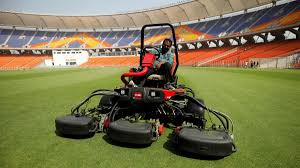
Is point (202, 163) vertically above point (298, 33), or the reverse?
point (298, 33)

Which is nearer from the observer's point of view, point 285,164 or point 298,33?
point 285,164

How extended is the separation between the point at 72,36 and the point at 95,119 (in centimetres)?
7492

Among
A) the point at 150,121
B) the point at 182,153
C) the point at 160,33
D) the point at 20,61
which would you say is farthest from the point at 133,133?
the point at 20,61

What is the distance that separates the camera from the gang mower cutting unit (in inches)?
115

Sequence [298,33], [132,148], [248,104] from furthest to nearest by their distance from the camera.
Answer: [298,33]
[248,104]
[132,148]

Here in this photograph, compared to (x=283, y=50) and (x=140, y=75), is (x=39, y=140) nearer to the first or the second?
(x=140, y=75)

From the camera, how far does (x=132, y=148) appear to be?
3.37 meters

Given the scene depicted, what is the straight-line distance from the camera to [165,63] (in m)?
4.29

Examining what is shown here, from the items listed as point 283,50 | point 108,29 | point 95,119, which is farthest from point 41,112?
point 108,29

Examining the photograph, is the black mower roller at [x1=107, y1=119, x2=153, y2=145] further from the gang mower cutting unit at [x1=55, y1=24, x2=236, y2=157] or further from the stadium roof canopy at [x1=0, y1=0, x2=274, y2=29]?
the stadium roof canopy at [x1=0, y1=0, x2=274, y2=29]

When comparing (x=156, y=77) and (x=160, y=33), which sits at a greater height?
(x=160, y=33)

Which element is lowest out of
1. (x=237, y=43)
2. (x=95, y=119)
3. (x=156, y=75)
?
(x=95, y=119)

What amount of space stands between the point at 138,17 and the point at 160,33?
30.8 feet

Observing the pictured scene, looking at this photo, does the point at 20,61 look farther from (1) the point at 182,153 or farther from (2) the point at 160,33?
(1) the point at 182,153
